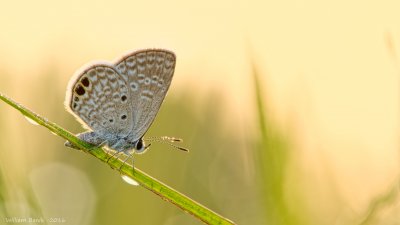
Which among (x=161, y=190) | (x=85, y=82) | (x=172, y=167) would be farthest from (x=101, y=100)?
(x=161, y=190)

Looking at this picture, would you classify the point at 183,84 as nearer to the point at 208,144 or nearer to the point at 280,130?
the point at 208,144

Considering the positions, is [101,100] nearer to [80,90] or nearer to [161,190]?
[80,90]

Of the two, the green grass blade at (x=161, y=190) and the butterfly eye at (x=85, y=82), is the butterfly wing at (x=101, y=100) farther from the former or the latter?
the green grass blade at (x=161, y=190)

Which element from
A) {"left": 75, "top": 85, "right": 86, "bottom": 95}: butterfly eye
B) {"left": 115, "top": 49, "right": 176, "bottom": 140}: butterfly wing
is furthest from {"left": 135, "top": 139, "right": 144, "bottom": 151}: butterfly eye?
{"left": 75, "top": 85, "right": 86, "bottom": 95}: butterfly eye

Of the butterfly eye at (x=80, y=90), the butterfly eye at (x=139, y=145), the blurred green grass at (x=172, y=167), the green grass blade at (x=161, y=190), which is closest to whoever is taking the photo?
the green grass blade at (x=161, y=190)

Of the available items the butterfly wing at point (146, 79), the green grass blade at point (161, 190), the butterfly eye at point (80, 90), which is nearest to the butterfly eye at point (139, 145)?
the butterfly wing at point (146, 79)

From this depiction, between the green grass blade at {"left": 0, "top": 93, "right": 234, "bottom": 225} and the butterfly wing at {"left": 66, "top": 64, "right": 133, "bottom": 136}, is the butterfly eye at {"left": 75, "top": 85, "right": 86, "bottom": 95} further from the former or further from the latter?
the green grass blade at {"left": 0, "top": 93, "right": 234, "bottom": 225}

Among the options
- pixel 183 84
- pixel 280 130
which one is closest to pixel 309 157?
pixel 280 130
